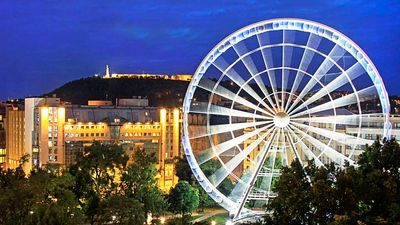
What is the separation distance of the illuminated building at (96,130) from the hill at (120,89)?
52.6m

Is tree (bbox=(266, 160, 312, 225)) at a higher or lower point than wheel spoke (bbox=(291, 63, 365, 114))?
lower

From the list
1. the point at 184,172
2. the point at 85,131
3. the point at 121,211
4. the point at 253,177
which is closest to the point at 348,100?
the point at 253,177

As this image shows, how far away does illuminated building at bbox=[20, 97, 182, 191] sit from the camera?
331 ft

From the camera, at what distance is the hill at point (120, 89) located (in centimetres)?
16825

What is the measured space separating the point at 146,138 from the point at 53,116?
1691 centimetres

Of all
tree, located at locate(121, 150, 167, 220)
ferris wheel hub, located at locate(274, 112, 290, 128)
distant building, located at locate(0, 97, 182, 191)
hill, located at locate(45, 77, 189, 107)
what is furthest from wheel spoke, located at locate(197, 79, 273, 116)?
hill, located at locate(45, 77, 189, 107)

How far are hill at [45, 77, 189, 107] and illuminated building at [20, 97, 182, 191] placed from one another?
52.6 m

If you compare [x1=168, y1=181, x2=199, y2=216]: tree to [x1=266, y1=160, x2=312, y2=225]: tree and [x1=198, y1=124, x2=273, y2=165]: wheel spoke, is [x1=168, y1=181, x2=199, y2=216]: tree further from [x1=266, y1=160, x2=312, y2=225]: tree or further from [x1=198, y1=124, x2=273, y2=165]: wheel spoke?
[x1=266, y1=160, x2=312, y2=225]: tree

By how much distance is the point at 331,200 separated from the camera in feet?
91.8

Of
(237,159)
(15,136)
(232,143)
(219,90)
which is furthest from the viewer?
(15,136)

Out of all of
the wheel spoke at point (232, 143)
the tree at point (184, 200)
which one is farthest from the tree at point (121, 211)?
the tree at point (184, 200)

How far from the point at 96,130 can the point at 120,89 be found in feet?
237

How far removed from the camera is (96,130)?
104938 mm

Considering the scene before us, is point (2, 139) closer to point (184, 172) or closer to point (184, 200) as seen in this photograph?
point (184, 172)
